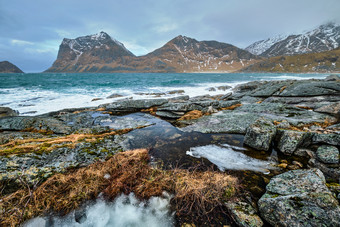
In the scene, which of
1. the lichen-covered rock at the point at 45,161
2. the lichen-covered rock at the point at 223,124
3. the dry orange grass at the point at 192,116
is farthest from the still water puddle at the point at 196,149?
the dry orange grass at the point at 192,116

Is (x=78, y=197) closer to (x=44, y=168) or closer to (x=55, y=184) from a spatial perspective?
(x=55, y=184)

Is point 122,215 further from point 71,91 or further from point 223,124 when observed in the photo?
point 71,91

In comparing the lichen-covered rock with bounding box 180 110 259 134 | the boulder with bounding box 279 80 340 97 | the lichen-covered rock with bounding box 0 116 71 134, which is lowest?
the lichen-covered rock with bounding box 180 110 259 134

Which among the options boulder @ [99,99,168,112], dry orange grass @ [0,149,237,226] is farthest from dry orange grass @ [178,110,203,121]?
dry orange grass @ [0,149,237,226]

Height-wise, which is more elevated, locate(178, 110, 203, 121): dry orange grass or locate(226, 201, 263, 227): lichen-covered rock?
locate(178, 110, 203, 121): dry orange grass

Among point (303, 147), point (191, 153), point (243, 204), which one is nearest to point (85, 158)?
point (191, 153)

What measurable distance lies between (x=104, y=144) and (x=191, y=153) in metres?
3.88

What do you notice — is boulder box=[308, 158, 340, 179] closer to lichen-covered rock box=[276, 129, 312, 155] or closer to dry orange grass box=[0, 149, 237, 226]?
lichen-covered rock box=[276, 129, 312, 155]

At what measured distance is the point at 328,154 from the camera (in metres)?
4.79

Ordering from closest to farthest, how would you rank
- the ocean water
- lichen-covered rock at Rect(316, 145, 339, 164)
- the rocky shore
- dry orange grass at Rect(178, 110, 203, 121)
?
the rocky shore → lichen-covered rock at Rect(316, 145, 339, 164) → dry orange grass at Rect(178, 110, 203, 121) → the ocean water

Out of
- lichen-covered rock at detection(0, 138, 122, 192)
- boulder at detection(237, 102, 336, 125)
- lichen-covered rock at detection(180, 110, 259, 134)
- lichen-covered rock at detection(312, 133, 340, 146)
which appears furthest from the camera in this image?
lichen-covered rock at detection(180, 110, 259, 134)

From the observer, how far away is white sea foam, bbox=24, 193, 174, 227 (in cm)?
327

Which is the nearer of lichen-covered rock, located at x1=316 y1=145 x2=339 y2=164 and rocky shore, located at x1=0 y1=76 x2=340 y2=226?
rocky shore, located at x1=0 y1=76 x2=340 y2=226

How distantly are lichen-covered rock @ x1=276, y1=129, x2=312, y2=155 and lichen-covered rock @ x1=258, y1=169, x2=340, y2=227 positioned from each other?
2355mm
